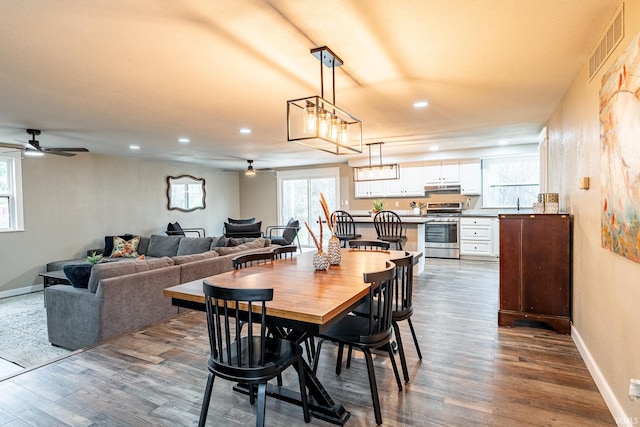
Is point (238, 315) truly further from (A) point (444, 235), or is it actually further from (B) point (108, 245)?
(A) point (444, 235)

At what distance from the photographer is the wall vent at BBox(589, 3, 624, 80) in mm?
1950

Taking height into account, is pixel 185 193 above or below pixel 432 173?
below

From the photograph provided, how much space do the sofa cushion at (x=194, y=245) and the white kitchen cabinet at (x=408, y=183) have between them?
4.62 m

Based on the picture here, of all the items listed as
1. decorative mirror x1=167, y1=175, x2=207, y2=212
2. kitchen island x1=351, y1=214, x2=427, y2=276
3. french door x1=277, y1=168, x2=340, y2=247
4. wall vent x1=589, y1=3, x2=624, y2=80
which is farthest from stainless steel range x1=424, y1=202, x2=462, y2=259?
decorative mirror x1=167, y1=175, x2=207, y2=212

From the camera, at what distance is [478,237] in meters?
7.23

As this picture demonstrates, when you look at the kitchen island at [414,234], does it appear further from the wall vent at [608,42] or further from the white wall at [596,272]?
the wall vent at [608,42]

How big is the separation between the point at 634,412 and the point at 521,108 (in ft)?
11.0

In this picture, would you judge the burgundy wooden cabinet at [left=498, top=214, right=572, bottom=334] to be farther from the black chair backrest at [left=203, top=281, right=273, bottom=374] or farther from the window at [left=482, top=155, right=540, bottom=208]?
the window at [left=482, top=155, right=540, bottom=208]

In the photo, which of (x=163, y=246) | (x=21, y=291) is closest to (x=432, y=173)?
(x=163, y=246)

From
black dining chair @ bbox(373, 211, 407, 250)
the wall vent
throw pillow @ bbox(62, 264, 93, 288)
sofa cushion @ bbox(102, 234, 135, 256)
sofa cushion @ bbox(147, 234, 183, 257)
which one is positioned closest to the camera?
the wall vent

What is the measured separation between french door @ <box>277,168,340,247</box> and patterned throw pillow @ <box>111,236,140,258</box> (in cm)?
424

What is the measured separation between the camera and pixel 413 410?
2.09 m

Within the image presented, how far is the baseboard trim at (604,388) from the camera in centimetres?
190

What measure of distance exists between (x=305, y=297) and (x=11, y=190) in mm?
6378
